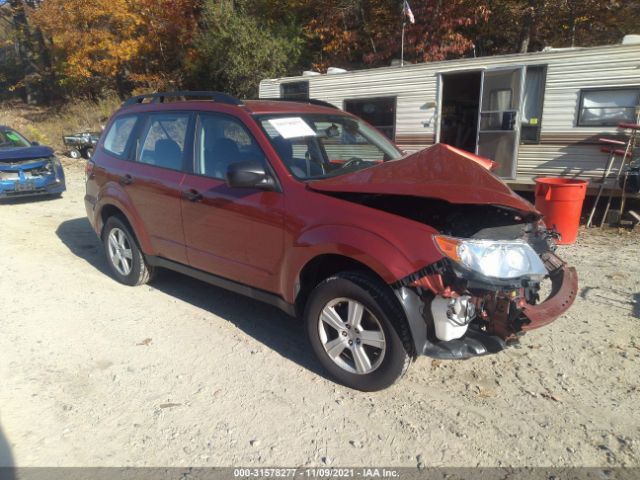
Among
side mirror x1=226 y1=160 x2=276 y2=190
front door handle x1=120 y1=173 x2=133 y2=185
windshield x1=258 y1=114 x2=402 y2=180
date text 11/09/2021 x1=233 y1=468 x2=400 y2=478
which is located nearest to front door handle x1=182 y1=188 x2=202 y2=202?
side mirror x1=226 y1=160 x2=276 y2=190

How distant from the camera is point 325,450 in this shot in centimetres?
270

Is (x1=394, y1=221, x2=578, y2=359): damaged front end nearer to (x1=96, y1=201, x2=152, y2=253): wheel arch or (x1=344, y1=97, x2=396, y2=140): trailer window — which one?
(x1=96, y1=201, x2=152, y2=253): wheel arch

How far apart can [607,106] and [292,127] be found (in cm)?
624

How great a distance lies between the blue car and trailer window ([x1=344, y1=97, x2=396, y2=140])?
6185 mm

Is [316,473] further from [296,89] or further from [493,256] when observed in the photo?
[296,89]

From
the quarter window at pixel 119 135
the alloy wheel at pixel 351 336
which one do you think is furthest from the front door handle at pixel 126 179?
the alloy wheel at pixel 351 336

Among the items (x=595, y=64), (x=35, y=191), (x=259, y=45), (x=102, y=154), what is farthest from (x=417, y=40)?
(x=102, y=154)

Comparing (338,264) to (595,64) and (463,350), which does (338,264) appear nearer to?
(463,350)

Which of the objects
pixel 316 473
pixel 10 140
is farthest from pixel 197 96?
pixel 10 140

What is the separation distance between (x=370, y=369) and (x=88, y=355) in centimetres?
218

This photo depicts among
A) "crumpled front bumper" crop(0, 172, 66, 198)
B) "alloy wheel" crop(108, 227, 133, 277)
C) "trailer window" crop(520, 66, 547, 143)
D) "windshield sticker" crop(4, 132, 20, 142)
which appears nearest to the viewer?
"alloy wheel" crop(108, 227, 133, 277)

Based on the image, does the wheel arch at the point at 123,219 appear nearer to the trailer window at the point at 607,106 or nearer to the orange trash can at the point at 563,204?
the orange trash can at the point at 563,204

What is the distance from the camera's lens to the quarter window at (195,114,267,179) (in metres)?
3.70

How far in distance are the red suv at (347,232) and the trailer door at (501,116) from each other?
493 centimetres
